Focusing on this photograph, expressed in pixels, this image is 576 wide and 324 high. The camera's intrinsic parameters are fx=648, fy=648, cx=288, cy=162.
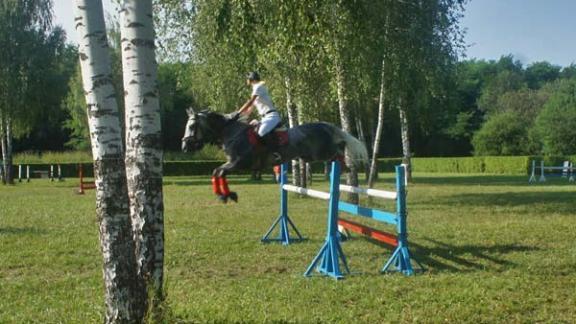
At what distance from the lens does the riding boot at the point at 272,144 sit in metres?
11.2

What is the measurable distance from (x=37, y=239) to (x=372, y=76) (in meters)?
11.7

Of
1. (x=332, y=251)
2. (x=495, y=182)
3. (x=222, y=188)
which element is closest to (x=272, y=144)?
(x=222, y=188)

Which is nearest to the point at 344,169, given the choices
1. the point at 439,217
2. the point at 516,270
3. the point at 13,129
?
the point at 439,217

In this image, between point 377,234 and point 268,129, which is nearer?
point 377,234

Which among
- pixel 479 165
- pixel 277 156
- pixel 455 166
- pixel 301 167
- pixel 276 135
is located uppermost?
pixel 276 135

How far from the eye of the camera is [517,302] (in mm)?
6566

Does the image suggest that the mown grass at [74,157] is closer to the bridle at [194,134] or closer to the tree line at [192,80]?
the tree line at [192,80]

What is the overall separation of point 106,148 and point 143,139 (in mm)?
456

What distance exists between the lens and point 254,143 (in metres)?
11.2

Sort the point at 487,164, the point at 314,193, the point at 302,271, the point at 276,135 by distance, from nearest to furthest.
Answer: the point at 302,271
the point at 314,193
the point at 276,135
the point at 487,164

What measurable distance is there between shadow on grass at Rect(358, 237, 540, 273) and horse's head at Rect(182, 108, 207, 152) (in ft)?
11.9

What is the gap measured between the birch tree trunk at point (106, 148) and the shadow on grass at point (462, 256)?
488cm

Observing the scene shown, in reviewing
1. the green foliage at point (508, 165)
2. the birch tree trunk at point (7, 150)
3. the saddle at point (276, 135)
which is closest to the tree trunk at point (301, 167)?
the saddle at point (276, 135)

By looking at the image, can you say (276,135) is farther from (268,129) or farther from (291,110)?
(291,110)
